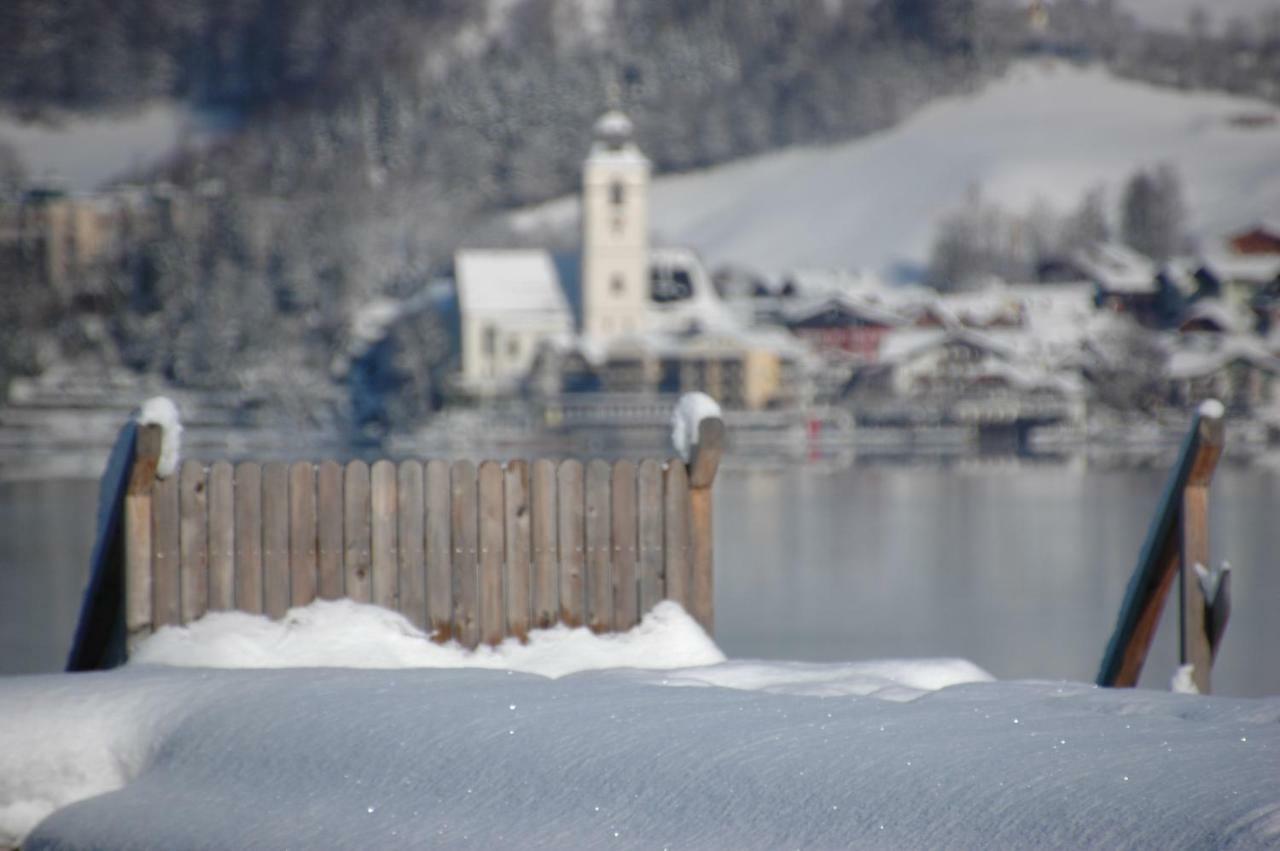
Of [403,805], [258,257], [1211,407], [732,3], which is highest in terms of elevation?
[732,3]

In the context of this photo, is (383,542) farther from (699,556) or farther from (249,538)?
(699,556)

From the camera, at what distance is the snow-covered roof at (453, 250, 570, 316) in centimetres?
5191

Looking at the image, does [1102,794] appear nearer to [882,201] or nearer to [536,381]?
[536,381]

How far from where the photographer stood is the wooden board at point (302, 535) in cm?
359

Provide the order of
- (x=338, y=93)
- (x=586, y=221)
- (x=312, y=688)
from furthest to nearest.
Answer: (x=338, y=93) < (x=586, y=221) < (x=312, y=688)

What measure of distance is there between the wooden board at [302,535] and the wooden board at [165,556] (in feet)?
0.74

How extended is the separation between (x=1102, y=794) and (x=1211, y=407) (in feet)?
6.24

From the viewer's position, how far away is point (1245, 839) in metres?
2.04

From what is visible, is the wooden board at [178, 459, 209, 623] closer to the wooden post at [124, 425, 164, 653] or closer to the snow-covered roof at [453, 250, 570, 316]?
the wooden post at [124, 425, 164, 653]

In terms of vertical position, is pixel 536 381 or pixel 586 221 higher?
pixel 586 221

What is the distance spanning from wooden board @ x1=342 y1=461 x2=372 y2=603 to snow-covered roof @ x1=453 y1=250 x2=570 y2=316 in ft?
156

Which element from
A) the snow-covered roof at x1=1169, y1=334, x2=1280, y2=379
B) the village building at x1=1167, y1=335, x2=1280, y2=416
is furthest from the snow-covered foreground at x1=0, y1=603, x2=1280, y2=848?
the snow-covered roof at x1=1169, y1=334, x2=1280, y2=379

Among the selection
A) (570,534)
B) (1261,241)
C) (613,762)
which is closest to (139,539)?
(570,534)

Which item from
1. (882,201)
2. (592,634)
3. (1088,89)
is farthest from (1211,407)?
(1088,89)
